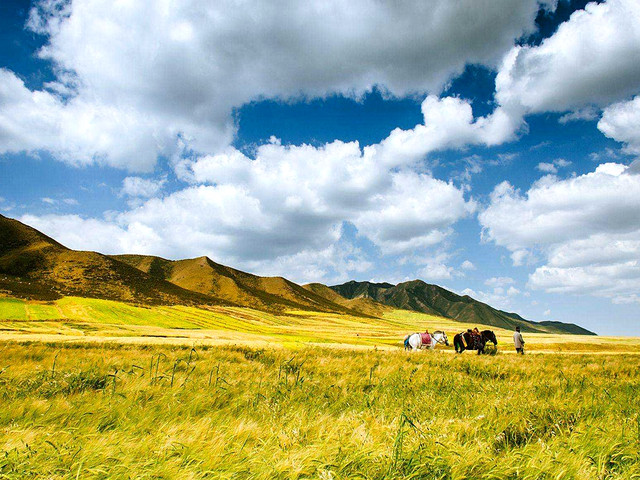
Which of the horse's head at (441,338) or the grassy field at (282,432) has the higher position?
the grassy field at (282,432)

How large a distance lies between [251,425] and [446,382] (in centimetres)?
717

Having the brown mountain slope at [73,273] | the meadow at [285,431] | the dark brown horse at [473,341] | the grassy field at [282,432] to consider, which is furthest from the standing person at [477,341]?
the brown mountain slope at [73,273]

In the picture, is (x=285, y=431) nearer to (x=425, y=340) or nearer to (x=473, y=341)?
(x=425, y=340)

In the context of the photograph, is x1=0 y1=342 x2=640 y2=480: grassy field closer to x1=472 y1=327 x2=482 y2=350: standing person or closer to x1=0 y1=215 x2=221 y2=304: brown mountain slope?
x1=472 y1=327 x2=482 y2=350: standing person

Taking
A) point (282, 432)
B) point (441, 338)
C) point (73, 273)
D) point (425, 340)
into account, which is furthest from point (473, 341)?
point (73, 273)

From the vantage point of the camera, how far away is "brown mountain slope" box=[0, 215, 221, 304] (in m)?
136

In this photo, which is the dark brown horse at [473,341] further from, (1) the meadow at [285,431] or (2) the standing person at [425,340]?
(1) the meadow at [285,431]

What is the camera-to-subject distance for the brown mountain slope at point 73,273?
136 m

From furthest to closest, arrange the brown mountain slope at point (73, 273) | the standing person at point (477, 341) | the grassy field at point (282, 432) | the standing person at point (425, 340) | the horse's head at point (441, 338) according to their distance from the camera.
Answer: the brown mountain slope at point (73, 273)
the horse's head at point (441, 338)
the standing person at point (425, 340)
the standing person at point (477, 341)
the grassy field at point (282, 432)

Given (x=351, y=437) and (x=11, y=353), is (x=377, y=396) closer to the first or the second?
(x=351, y=437)

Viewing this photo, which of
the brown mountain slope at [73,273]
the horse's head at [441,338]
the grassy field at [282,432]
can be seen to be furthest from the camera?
the brown mountain slope at [73,273]

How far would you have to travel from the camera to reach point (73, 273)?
151125 mm

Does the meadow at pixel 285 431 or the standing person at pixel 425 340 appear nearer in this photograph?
the meadow at pixel 285 431

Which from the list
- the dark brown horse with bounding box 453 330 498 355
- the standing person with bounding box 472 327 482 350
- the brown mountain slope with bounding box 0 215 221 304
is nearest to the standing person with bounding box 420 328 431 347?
the dark brown horse with bounding box 453 330 498 355
